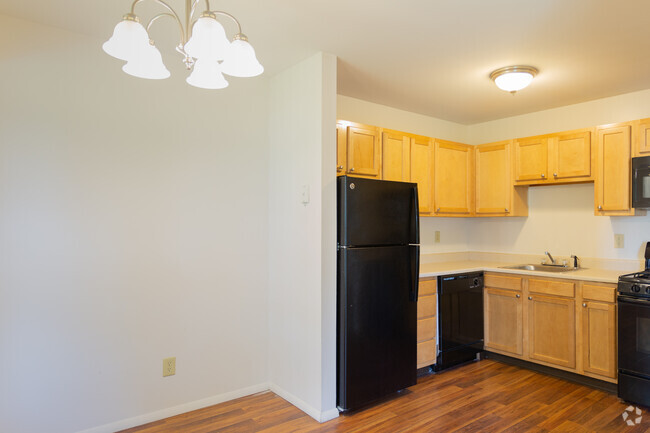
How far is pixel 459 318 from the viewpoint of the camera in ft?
12.0

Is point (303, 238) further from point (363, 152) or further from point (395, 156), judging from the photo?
point (395, 156)

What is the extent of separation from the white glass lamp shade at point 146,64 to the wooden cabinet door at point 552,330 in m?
3.34

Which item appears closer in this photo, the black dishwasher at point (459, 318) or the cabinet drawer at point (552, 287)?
the cabinet drawer at point (552, 287)

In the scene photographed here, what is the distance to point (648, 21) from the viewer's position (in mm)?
2271

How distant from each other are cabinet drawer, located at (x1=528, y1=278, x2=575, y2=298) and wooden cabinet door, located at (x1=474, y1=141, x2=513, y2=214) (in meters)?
0.84

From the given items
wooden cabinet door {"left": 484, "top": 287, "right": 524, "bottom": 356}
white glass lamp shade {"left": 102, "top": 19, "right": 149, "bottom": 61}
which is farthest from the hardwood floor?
white glass lamp shade {"left": 102, "top": 19, "right": 149, "bottom": 61}

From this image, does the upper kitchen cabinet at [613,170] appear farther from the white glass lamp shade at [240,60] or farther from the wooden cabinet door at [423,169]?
the white glass lamp shade at [240,60]

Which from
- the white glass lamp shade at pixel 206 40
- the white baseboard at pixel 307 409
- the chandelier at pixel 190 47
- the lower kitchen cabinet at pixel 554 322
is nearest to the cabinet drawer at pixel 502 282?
the lower kitchen cabinet at pixel 554 322

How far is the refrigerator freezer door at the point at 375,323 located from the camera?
8.99ft

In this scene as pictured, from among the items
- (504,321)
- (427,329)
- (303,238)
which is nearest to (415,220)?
(303,238)

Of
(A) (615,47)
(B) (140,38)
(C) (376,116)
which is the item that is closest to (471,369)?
(C) (376,116)

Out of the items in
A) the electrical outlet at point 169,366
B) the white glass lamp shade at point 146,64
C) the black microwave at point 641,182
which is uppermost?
the white glass lamp shade at point 146,64

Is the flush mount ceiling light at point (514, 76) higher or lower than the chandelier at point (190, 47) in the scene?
higher

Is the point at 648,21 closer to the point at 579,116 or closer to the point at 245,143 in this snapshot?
the point at 579,116
